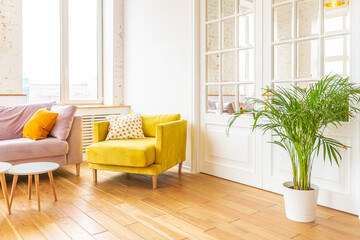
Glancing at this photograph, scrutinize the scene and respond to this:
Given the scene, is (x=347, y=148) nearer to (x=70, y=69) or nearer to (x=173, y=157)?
(x=173, y=157)

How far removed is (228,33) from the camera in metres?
3.38

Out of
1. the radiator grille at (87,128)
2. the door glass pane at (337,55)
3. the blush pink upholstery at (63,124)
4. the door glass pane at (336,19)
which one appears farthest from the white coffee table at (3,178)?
the door glass pane at (336,19)

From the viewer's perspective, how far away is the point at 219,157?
138 inches

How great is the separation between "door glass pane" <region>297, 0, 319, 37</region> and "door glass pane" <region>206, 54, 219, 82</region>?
1.00m

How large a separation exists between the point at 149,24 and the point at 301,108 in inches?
107

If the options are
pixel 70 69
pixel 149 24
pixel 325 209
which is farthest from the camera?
pixel 70 69

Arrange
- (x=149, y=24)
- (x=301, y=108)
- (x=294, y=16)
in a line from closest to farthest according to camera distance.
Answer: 1. (x=301, y=108)
2. (x=294, y=16)
3. (x=149, y=24)

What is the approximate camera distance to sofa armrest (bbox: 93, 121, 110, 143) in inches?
138

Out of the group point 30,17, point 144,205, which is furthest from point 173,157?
point 30,17

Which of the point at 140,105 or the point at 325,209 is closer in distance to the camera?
the point at 325,209

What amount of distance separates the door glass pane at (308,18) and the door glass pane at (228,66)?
0.77 metres

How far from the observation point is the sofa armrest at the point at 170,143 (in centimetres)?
312

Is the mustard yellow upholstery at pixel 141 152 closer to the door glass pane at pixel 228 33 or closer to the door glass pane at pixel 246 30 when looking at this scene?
the door glass pane at pixel 228 33

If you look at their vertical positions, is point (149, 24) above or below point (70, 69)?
above
